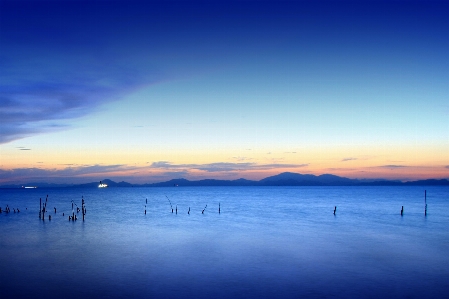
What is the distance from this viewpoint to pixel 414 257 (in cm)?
2848

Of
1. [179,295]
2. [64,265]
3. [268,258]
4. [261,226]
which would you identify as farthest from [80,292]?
[261,226]

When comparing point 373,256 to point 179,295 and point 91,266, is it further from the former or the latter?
point 91,266

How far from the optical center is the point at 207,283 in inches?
837

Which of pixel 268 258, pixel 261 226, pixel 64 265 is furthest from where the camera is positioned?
pixel 261 226

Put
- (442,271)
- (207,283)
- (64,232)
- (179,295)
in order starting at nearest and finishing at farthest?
1. (179,295)
2. (207,283)
3. (442,271)
4. (64,232)

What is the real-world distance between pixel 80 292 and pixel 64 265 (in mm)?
7276

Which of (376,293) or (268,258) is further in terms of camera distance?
(268,258)

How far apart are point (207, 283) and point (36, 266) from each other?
13294 millimetres

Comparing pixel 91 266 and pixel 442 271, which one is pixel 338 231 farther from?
pixel 91 266

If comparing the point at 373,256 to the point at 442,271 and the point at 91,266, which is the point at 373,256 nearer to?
the point at 442,271

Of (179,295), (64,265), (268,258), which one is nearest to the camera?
(179,295)

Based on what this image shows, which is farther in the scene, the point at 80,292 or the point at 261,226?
the point at 261,226

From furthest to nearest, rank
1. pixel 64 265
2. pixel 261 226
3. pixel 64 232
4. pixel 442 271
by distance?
pixel 261 226 < pixel 64 232 < pixel 64 265 < pixel 442 271

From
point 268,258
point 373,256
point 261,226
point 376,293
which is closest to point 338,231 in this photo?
point 261,226
